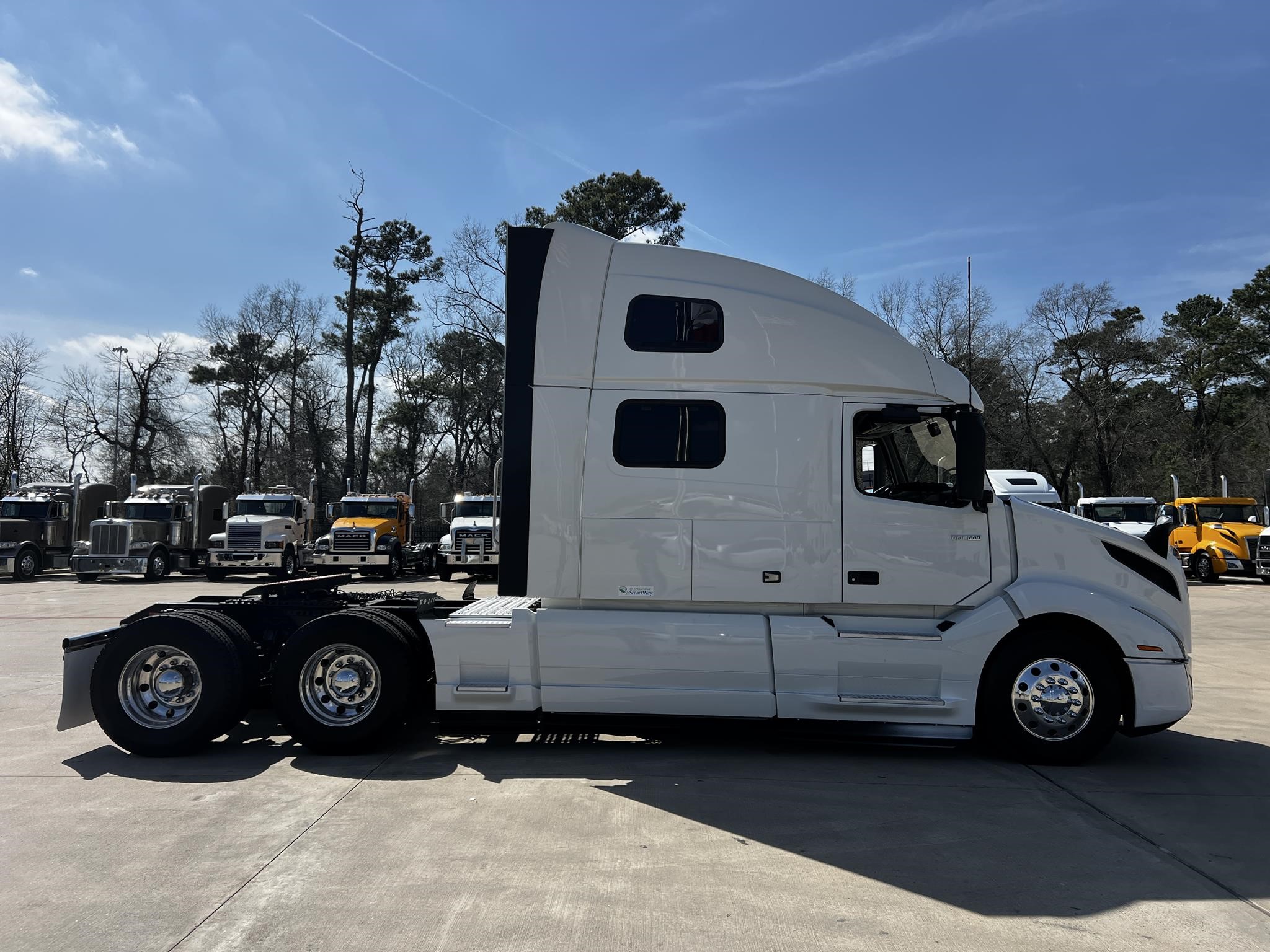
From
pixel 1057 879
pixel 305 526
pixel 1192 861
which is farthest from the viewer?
pixel 305 526

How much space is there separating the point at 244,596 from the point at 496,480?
2571 mm

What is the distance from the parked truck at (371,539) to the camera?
2500 centimetres

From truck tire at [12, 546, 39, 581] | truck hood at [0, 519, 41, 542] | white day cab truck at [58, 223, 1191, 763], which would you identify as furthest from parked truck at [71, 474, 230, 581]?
white day cab truck at [58, 223, 1191, 763]

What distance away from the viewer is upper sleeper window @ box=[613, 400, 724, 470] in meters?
6.16

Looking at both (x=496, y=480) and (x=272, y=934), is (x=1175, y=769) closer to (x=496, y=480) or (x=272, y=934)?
(x=496, y=480)

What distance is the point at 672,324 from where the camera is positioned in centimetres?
627

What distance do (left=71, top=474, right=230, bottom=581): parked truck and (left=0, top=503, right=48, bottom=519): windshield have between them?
2.07 m

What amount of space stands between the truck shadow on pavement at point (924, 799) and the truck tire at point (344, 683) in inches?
8.3

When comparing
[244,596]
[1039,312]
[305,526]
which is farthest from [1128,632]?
[1039,312]

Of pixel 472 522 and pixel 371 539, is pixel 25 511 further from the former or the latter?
pixel 472 522

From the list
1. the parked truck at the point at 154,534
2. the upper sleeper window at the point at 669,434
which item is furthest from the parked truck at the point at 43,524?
the upper sleeper window at the point at 669,434

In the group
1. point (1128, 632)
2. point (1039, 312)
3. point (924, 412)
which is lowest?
point (1128, 632)

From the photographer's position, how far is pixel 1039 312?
132 feet

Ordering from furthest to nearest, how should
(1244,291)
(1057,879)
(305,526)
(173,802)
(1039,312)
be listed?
(1244,291) < (1039,312) < (305,526) < (173,802) < (1057,879)
